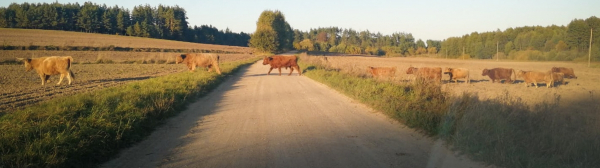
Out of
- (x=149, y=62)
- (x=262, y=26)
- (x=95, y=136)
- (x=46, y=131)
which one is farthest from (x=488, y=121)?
(x=262, y=26)

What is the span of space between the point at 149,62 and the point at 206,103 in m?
31.0

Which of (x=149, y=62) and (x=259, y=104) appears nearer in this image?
(x=259, y=104)

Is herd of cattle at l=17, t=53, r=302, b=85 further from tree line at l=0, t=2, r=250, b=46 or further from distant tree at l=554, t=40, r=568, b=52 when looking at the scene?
tree line at l=0, t=2, r=250, b=46

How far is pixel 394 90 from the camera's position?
37.5 ft

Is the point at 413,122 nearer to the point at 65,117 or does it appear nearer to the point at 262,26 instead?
the point at 65,117

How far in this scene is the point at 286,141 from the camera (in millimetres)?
6852

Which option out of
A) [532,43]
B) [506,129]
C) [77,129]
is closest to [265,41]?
[532,43]

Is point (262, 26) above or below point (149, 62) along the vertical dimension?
above

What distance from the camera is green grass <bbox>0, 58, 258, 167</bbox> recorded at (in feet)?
17.0

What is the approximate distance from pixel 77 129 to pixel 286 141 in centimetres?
353

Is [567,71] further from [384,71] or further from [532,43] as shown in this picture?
[532,43]

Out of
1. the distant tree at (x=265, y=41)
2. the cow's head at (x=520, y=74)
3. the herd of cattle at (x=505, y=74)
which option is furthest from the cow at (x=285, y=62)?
the distant tree at (x=265, y=41)

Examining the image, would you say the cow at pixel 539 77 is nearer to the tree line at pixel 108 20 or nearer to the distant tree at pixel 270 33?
the distant tree at pixel 270 33

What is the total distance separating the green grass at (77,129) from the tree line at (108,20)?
7443 centimetres
